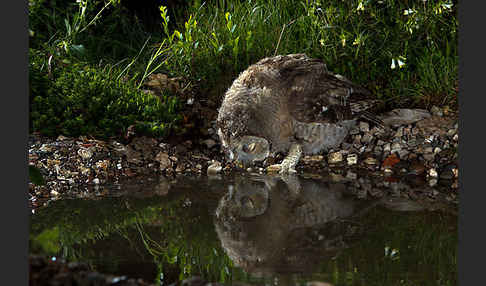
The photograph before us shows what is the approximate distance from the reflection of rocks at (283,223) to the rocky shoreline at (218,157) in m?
0.50

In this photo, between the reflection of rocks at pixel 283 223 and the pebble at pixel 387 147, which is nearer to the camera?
the reflection of rocks at pixel 283 223

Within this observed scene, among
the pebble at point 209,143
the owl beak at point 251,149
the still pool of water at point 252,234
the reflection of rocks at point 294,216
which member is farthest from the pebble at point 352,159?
the pebble at point 209,143

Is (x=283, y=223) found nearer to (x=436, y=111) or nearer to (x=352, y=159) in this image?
(x=352, y=159)

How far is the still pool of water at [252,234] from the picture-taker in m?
2.77

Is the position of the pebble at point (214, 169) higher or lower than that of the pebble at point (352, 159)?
lower

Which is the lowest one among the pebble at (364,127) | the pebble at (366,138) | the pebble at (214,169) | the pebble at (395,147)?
the pebble at (214,169)

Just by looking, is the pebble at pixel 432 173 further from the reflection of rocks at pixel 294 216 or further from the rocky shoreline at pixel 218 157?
the reflection of rocks at pixel 294 216

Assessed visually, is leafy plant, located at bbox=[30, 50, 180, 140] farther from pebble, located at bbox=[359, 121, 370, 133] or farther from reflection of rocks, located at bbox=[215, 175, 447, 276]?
pebble, located at bbox=[359, 121, 370, 133]

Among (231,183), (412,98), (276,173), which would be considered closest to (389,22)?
(412,98)

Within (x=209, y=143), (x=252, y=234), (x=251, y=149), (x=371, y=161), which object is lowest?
A: (x=252, y=234)

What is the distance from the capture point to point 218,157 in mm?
5227

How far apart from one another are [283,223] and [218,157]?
1730 mm

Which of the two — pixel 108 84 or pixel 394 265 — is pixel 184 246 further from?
pixel 108 84

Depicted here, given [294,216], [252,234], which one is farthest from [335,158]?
[252,234]
